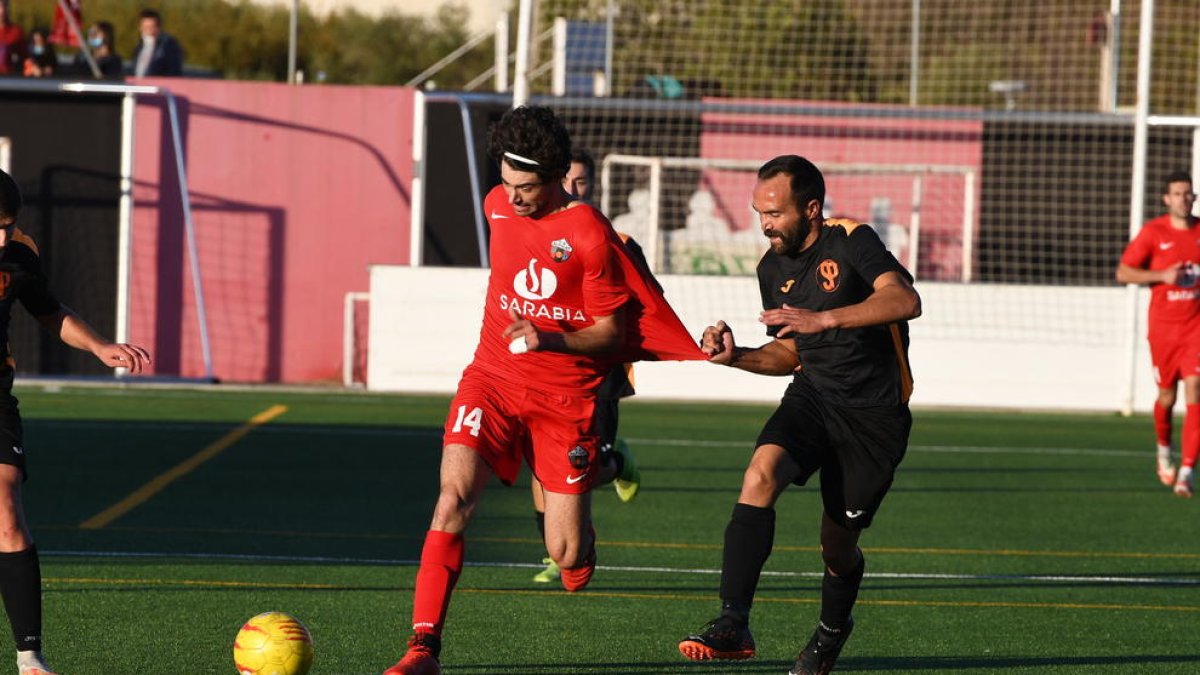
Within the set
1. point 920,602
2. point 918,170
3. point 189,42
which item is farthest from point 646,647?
point 189,42

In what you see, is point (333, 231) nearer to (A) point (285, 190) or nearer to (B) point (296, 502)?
(A) point (285, 190)

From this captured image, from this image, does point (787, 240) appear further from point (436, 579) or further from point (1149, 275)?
point (1149, 275)

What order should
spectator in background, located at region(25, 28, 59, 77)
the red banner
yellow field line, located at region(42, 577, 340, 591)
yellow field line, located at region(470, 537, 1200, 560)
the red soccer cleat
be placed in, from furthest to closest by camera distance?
the red banner, spectator in background, located at region(25, 28, 59, 77), yellow field line, located at region(470, 537, 1200, 560), yellow field line, located at region(42, 577, 340, 591), the red soccer cleat

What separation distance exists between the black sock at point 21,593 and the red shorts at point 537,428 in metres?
1.56

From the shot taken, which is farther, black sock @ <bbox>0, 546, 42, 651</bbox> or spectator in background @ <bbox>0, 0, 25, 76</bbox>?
spectator in background @ <bbox>0, 0, 25, 76</bbox>

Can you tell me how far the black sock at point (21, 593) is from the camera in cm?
627

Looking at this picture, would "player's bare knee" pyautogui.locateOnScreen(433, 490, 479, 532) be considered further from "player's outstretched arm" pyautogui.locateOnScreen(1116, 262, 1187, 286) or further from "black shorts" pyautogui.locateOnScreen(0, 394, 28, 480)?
"player's outstretched arm" pyautogui.locateOnScreen(1116, 262, 1187, 286)

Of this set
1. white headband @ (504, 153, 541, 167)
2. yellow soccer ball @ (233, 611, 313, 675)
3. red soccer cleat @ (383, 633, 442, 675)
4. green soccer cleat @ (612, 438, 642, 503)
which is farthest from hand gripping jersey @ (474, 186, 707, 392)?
green soccer cleat @ (612, 438, 642, 503)

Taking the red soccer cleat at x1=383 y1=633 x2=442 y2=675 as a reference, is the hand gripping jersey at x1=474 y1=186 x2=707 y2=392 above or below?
above

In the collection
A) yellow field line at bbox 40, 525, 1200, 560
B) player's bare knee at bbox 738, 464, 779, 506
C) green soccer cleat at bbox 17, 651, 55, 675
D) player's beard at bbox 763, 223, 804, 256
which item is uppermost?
player's beard at bbox 763, 223, 804, 256

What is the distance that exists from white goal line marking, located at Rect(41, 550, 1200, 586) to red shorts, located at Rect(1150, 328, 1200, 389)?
3.82 metres

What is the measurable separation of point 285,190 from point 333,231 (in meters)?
0.82

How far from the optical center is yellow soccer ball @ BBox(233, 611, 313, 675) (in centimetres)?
611

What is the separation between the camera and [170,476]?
1285cm
